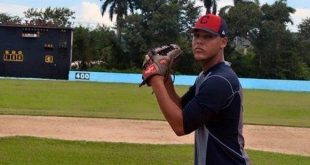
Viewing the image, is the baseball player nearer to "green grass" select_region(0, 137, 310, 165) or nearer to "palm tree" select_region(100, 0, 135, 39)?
"green grass" select_region(0, 137, 310, 165)

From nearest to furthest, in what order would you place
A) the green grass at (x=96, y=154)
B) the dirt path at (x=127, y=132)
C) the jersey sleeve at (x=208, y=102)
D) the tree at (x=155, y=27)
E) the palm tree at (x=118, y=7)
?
1. the jersey sleeve at (x=208, y=102)
2. the green grass at (x=96, y=154)
3. the dirt path at (x=127, y=132)
4. the tree at (x=155, y=27)
5. the palm tree at (x=118, y=7)

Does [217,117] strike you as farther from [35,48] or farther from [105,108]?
[35,48]

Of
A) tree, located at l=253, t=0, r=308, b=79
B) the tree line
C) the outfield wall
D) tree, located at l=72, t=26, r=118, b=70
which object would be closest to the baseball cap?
the outfield wall

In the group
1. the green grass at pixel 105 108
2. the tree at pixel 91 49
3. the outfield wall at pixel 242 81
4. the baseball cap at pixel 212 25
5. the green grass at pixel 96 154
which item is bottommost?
the outfield wall at pixel 242 81

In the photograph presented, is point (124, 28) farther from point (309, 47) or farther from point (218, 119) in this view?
point (218, 119)

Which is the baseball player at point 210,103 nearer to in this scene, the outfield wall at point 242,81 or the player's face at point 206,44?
the player's face at point 206,44

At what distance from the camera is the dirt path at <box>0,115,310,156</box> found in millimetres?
12220

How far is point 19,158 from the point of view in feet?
28.7

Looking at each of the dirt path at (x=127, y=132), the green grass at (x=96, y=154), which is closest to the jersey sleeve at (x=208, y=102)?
the green grass at (x=96, y=154)

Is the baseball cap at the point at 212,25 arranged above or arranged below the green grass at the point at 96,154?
above

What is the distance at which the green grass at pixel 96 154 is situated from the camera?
8836 mm

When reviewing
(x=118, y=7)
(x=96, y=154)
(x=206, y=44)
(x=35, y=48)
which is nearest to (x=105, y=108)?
(x=96, y=154)

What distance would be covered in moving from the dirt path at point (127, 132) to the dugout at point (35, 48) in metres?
21.0

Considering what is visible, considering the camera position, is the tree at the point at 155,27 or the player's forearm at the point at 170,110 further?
the tree at the point at 155,27
